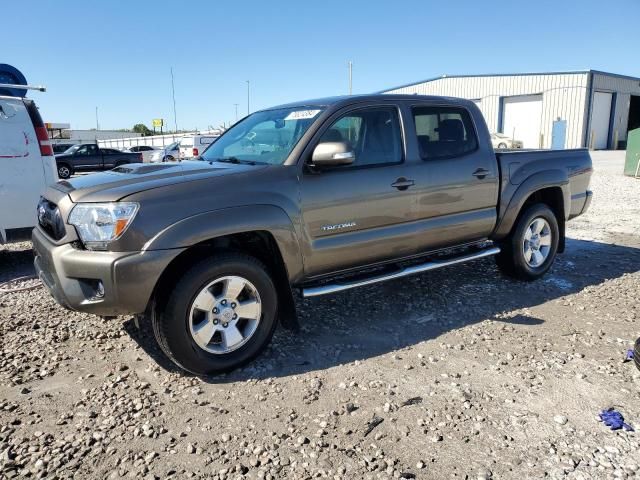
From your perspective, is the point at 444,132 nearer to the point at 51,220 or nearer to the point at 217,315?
the point at 217,315

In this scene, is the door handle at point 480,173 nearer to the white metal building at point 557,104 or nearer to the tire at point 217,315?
the tire at point 217,315

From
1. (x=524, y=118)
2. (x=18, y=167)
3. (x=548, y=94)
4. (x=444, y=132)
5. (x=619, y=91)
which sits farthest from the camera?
(x=619, y=91)

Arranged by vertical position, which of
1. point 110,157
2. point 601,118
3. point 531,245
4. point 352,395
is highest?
point 601,118

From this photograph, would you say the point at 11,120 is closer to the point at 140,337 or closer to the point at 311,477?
the point at 140,337

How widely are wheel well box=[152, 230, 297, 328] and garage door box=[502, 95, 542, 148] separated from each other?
35847mm

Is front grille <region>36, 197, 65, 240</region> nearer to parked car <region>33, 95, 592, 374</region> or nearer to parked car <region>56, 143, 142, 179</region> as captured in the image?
parked car <region>33, 95, 592, 374</region>

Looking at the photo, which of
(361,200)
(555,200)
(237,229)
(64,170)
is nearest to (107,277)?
(237,229)

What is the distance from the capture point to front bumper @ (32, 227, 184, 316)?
304cm

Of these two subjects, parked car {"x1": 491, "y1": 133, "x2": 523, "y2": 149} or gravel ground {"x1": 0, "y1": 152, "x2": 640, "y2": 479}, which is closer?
gravel ground {"x1": 0, "y1": 152, "x2": 640, "y2": 479}

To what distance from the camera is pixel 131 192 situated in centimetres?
315

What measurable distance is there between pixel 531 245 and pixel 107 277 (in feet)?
14.2

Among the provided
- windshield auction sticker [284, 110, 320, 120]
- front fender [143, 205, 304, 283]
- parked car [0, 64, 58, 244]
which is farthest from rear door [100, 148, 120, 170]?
front fender [143, 205, 304, 283]

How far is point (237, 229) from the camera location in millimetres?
3361

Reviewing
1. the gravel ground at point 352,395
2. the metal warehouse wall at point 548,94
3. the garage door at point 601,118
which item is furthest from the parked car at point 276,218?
the garage door at point 601,118
